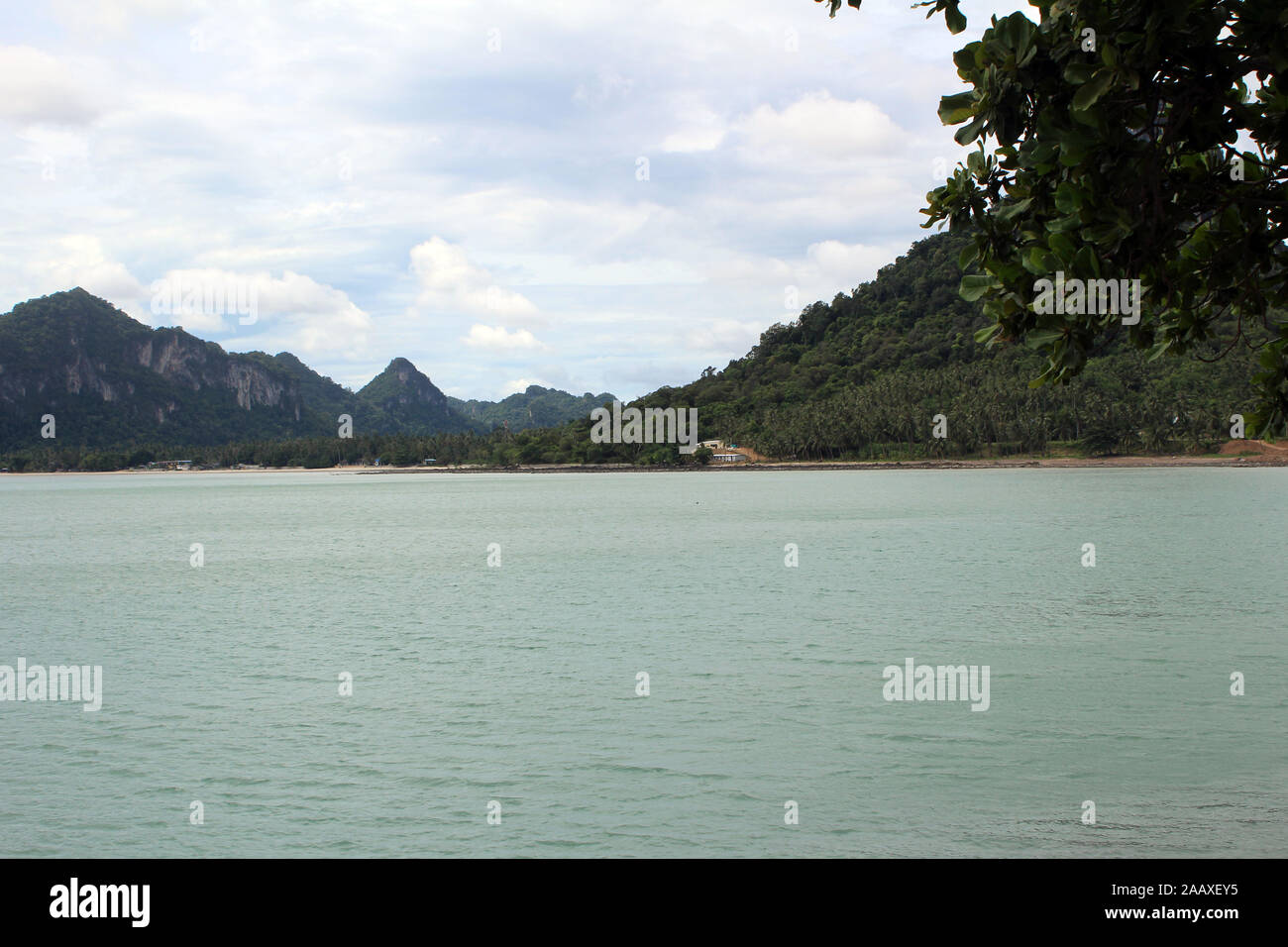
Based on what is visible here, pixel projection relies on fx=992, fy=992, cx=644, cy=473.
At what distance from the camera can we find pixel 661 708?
55.8 feet

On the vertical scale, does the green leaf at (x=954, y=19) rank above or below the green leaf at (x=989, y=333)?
above

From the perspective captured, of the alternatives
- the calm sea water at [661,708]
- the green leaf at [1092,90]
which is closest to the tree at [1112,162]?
the green leaf at [1092,90]

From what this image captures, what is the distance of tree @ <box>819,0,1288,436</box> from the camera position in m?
5.42

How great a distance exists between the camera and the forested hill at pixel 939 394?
401 feet

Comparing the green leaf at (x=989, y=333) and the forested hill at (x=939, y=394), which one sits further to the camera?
the forested hill at (x=939, y=394)

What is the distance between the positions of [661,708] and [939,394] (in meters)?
137

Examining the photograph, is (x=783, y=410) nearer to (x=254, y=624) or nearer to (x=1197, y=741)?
(x=254, y=624)

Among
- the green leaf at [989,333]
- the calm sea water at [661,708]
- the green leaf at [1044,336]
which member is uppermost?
the green leaf at [989,333]

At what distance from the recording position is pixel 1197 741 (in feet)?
45.9

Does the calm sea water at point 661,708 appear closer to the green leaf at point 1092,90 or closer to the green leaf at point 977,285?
the green leaf at point 977,285

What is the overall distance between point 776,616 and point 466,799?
49.3ft

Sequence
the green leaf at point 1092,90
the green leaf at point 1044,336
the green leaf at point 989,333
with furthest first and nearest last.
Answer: the green leaf at point 989,333, the green leaf at point 1044,336, the green leaf at point 1092,90

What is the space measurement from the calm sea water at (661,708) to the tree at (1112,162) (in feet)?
22.1
